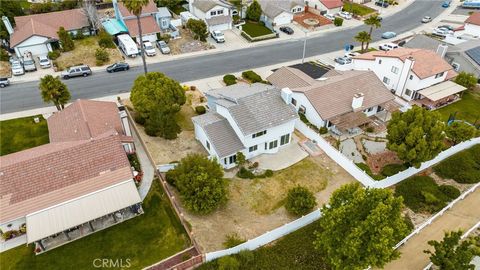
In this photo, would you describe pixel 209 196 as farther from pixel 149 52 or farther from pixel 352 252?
pixel 149 52

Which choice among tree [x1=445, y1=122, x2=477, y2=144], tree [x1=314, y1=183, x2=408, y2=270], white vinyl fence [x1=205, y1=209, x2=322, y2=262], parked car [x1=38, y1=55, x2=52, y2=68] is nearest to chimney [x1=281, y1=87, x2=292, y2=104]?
white vinyl fence [x1=205, y1=209, x2=322, y2=262]

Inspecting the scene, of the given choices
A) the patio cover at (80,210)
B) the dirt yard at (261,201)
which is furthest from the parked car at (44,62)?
the dirt yard at (261,201)

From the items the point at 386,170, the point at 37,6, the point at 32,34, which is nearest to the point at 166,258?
the point at 386,170

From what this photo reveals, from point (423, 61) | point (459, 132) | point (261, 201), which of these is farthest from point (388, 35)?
point (261, 201)

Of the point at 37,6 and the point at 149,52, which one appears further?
the point at 37,6

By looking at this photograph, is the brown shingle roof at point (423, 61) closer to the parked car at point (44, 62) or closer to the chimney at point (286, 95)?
the chimney at point (286, 95)

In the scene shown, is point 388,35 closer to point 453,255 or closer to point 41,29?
point 453,255
